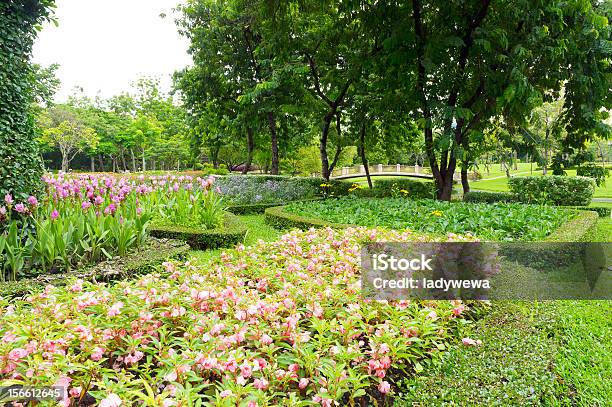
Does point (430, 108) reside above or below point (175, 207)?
above

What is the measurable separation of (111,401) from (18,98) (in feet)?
15.1

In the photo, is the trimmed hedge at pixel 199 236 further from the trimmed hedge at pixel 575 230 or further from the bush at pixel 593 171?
the bush at pixel 593 171

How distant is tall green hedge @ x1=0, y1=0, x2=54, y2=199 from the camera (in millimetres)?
4555

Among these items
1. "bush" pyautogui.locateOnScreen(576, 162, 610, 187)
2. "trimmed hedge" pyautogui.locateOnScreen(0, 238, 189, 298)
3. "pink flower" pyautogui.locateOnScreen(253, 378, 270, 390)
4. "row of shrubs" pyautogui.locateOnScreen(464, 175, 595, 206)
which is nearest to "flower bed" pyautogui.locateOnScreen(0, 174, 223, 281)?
"trimmed hedge" pyautogui.locateOnScreen(0, 238, 189, 298)

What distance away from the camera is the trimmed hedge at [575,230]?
5125mm

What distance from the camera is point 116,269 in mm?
4434

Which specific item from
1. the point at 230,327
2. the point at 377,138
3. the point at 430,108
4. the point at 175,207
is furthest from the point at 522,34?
the point at 230,327

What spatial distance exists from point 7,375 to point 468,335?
2595 mm

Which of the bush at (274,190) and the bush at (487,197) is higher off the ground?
the bush at (274,190)

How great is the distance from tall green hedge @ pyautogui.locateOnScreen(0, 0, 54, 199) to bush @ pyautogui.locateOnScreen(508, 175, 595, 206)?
40.9 ft

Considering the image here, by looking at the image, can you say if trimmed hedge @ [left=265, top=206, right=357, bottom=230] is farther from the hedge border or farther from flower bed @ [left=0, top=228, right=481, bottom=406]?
flower bed @ [left=0, top=228, right=481, bottom=406]

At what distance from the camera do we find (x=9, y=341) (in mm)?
1988

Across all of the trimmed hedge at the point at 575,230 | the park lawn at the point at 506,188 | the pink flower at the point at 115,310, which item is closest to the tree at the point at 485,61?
the trimmed hedge at the point at 575,230

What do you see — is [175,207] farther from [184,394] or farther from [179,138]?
[179,138]
